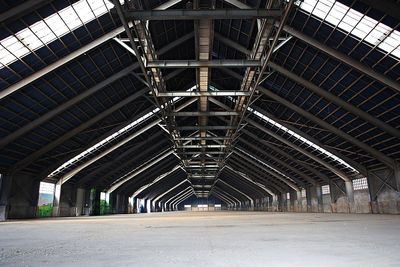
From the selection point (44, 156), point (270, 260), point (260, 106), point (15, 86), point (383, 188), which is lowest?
point (270, 260)

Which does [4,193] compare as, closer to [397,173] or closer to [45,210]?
[45,210]

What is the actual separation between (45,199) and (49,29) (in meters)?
25.2

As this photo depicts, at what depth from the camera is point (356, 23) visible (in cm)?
1931

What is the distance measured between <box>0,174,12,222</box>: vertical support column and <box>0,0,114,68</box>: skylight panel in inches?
597

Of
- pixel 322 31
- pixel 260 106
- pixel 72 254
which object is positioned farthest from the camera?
pixel 260 106

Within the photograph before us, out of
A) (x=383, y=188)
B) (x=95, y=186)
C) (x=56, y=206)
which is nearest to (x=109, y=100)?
(x=56, y=206)

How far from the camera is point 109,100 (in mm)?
29562

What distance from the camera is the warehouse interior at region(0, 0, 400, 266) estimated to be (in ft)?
61.2

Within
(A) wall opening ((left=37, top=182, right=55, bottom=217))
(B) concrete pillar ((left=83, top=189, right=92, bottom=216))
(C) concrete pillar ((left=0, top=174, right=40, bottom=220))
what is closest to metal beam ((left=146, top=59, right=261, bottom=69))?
(C) concrete pillar ((left=0, top=174, right=40, bottom=220))

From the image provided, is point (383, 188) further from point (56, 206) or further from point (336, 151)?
point (56, 206)

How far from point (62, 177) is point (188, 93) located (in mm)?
23564

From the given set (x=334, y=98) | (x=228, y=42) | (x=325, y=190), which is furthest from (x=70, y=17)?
(x=325, y=190)

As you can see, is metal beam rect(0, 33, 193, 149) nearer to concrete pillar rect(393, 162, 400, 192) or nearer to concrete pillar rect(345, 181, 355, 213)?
concrete pillar rect(393, 162, 400, 192)

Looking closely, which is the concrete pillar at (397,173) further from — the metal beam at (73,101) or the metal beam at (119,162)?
the metal beam at (119,162)
